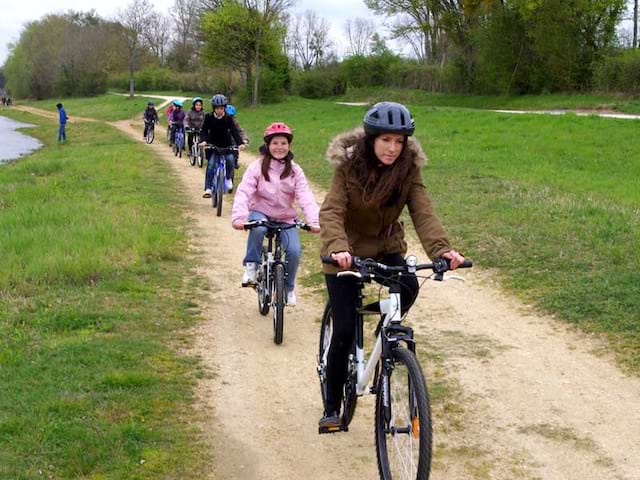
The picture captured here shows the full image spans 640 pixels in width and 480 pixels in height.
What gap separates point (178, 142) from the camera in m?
23.4

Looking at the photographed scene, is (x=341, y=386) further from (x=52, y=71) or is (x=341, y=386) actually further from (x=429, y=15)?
(x=52, y=71)

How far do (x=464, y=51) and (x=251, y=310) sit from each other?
1687 inches

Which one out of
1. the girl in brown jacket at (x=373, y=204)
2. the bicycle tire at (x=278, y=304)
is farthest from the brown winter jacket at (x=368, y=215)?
the bicycle tire at (x=278, y=304)

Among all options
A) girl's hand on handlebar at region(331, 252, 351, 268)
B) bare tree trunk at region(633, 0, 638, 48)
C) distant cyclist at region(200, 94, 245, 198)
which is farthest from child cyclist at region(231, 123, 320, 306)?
bare tree trunk at region(633, 0, 638, 48)

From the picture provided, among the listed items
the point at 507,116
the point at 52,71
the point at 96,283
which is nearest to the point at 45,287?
the point at 96,283

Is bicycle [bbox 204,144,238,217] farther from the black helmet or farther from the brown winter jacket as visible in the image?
the black helmet

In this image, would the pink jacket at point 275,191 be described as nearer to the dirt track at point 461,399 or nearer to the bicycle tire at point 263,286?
the bicycle tire at point 263,286

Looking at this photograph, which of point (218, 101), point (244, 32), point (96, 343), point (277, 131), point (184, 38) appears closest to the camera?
point (96, 343)

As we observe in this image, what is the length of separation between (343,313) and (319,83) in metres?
57.5

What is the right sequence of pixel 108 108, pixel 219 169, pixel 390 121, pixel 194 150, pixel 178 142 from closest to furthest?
pixel 390 121, pixel 219 169, pixel 194 150, pixel 178 142, pixel 108 108

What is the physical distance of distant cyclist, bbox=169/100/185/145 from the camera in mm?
23469

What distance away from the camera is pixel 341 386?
15.1 ft

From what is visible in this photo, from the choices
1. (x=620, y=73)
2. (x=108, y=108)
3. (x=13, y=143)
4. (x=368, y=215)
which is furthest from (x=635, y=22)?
(x=368, y=215)

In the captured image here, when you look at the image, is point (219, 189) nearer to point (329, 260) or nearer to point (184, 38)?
point (329, 260)
